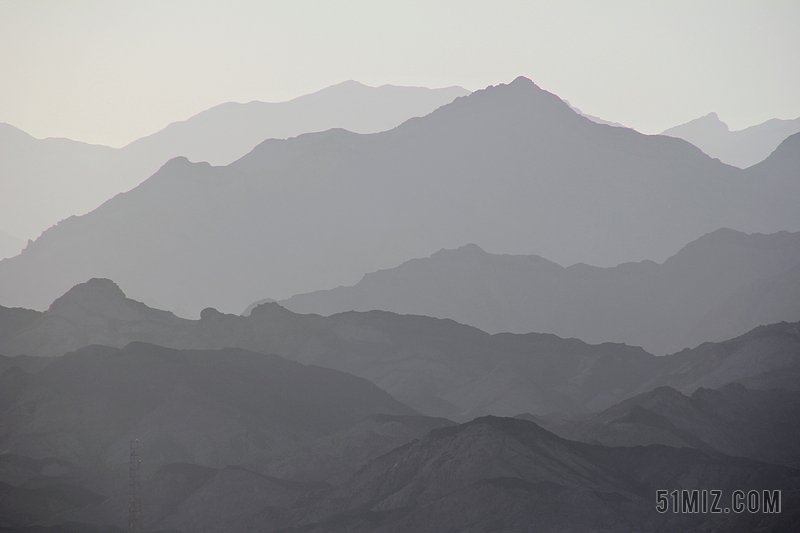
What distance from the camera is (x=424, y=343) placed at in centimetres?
7269

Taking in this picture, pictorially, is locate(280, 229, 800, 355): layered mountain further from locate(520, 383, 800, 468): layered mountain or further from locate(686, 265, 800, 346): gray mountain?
locate(520, 383, 800, 468): layered mountain

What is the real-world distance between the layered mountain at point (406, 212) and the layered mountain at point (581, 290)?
3073 cm

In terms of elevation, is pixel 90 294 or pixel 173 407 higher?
Answer: pixel 90 294

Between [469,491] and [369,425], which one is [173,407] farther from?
[469,491]

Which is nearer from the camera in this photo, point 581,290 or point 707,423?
point 707,423

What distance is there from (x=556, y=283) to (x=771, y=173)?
59.3 metres

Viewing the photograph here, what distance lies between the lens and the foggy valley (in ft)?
108

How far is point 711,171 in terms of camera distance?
140 m

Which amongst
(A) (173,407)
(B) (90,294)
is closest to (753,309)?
(A) (173,407)

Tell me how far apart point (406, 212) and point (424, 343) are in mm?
67567

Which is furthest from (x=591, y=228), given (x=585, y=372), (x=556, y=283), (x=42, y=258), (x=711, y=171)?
(x=42, y=258)

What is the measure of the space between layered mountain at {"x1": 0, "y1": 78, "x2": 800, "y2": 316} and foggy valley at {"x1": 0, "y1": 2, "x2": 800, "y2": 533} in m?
0.43

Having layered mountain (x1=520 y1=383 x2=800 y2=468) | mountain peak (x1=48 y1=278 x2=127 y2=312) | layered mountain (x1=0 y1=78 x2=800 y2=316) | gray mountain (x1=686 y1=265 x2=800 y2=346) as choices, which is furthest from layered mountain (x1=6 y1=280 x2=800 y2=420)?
layered mountain (x1=0 y1=78 x2=800 y2=316)

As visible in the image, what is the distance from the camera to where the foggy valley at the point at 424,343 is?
32938 millimetres
